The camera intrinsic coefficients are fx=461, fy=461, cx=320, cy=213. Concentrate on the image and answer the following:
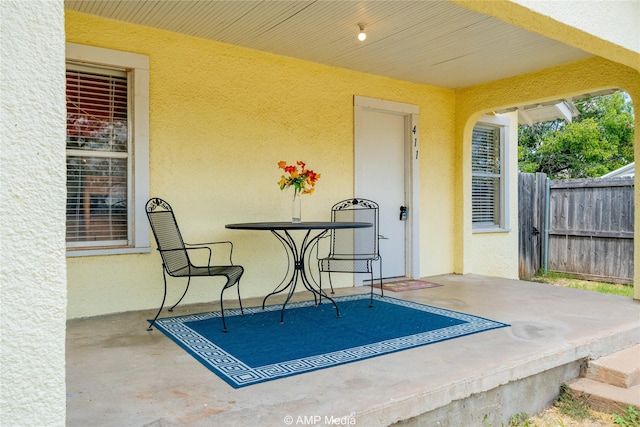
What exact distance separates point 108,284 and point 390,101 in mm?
3567

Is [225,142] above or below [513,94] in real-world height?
below

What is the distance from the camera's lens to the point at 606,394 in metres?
2.82

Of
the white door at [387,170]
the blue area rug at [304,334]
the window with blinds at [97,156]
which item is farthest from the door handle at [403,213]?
the window with blinds at [97,156]

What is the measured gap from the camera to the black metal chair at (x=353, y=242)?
4.35 meters

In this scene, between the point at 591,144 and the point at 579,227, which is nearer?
the point at 579,227

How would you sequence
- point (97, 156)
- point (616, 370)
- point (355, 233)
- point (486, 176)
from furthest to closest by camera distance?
1. point (486, 176)
2. point (355, 233)
3. point (97, 156)
4. point (616, 370)

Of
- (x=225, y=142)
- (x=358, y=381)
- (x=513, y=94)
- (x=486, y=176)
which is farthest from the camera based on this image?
(x=486, y=176)

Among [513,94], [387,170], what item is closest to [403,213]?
[387,170]

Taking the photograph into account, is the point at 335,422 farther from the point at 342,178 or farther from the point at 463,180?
the point at 463,180

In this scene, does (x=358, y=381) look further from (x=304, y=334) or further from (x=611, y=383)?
(x=611, y=383)

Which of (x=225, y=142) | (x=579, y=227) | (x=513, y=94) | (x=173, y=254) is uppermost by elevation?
(x=513, y=94)

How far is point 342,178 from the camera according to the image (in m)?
5.03

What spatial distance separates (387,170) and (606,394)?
325 centimetres

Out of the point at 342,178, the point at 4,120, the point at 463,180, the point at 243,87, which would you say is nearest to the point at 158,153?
the point at 243,87
